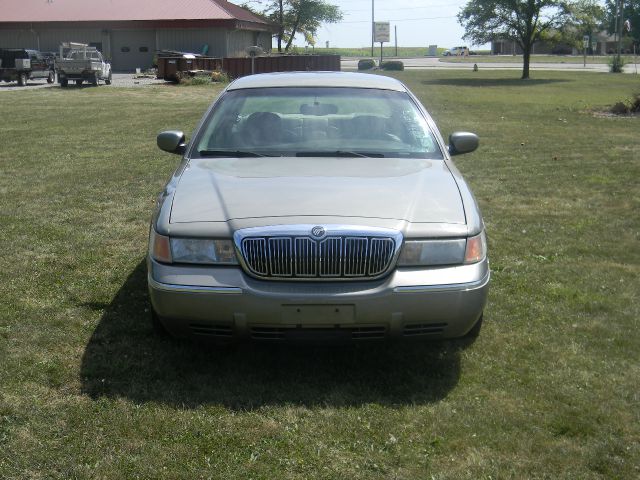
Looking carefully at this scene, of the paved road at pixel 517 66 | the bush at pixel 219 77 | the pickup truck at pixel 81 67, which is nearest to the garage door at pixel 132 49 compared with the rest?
the paved road at pixel 517 66

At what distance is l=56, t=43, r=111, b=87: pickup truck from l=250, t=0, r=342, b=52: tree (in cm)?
3795

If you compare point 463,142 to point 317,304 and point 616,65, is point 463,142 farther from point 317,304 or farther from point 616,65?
point 616,65

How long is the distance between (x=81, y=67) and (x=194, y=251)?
110 ft

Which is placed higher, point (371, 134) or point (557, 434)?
point (371, 134)

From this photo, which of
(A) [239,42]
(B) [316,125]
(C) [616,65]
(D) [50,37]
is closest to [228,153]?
(B) [316,125]

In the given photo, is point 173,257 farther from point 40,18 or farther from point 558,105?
point 40,18

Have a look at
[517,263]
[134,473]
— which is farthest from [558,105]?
[134,473]

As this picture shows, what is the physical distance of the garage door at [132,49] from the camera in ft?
182

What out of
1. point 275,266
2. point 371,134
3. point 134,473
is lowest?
point 134,473

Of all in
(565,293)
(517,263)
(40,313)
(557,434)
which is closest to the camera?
(557,434)

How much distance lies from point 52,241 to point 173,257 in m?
3.41

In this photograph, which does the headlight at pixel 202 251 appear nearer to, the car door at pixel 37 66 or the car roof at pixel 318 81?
the car roof at pixel 318 81

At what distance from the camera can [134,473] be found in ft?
11.2

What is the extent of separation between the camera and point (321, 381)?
4363 millimetres
